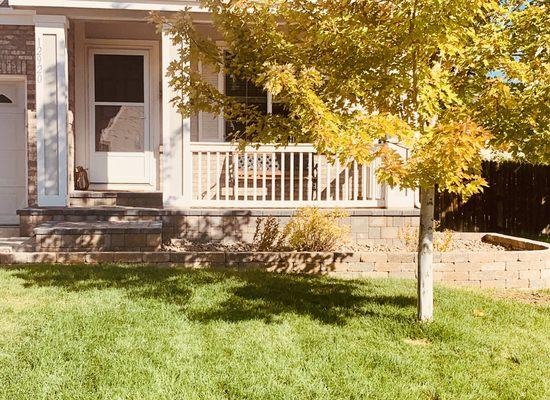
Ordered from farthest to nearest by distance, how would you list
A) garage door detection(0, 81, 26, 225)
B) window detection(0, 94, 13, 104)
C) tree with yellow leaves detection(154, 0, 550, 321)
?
garage door detection(0, 81, 26, 225) < window detection(0, 94, 13, 104) < tree with yellow leaves detection(154, 0, 550, 321)

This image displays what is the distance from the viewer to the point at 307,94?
4387 millimetres

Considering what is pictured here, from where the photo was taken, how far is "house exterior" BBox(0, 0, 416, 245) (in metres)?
9.15

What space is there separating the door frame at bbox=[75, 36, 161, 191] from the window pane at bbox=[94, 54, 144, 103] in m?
0.14

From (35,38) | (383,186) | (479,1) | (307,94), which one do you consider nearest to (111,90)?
(35,38)

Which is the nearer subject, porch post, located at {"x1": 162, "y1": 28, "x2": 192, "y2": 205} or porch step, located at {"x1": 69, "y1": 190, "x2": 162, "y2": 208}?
porch post, located at {"x1": 162, "y1": 28, "x2": 192, "y2": 205}

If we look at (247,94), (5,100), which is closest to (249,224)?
(247,94)

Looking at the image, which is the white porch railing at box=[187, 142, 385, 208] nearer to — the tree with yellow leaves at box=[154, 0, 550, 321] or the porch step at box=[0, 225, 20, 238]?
the porch step at box=[0, 225, 20, 238]

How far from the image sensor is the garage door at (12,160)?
35.1 feet

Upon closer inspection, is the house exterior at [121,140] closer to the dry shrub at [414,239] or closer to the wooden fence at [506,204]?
the dry shrub at [414,239]

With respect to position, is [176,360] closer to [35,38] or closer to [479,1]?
[479,1]

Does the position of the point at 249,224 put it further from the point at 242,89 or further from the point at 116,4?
the point at 116,4

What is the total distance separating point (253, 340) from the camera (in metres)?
4.66

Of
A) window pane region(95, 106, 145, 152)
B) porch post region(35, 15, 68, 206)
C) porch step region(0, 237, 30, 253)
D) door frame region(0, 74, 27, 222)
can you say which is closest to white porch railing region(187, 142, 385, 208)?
window pane region(95, 106, 145, 152)

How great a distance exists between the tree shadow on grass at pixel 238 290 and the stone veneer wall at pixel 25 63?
11.8 feet
